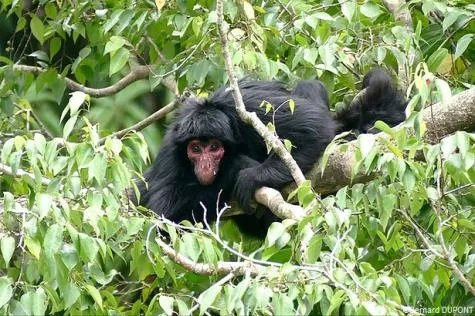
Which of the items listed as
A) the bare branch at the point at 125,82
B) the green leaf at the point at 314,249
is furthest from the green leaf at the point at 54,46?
the green leaf at the point at 314,249

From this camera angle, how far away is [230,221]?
23.7ft

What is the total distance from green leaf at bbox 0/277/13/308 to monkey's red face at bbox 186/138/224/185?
2.85 m

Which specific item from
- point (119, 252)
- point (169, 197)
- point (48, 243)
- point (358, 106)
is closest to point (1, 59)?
point (169, 197)

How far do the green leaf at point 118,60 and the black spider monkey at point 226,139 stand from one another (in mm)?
565

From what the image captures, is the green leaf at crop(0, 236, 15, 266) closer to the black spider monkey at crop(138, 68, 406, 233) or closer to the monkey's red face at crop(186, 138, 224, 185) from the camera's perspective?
the black spider monkey at crop(138, 68, 406, 233)

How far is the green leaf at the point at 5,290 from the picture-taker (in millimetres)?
3854

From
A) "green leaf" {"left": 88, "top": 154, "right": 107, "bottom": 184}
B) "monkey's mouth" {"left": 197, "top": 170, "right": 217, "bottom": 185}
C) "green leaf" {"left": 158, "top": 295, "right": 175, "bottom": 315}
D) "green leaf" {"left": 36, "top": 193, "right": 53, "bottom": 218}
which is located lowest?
"monkey's mouth" {"left": 197, "top": 170, "right": 217, "bottom": 185}

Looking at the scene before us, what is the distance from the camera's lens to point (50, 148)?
4.30 m

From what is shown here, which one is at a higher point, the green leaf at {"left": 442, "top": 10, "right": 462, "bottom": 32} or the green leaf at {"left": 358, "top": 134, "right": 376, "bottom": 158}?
the green leaf at {"left": 358, "top": 134, "right": 376, "bottom": 158}

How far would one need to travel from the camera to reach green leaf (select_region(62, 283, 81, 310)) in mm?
4137

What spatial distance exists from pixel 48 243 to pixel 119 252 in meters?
0.72

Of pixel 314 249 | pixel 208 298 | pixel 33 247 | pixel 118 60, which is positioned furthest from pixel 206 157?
pixel 208 298

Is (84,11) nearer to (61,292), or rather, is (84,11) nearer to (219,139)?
(219,139)

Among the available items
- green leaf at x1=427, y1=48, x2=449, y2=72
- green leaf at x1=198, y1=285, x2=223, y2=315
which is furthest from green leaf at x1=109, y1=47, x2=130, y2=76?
green leaf at x1=198, y1=285, x2=223, y2=315
